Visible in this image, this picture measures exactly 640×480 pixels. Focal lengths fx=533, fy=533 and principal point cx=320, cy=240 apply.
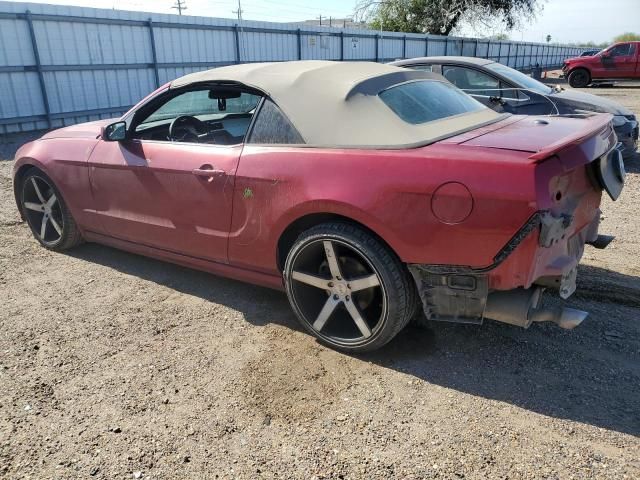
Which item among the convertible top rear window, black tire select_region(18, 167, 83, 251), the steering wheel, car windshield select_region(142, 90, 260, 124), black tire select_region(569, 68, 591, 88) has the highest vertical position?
the convertible top rear window

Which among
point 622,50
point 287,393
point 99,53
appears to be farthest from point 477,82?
point 622,50

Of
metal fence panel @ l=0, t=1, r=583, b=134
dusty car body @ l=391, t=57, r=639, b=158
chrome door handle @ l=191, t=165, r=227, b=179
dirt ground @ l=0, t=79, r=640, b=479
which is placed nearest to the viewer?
dirt ground @ l=0, t=79, r=640, b=479

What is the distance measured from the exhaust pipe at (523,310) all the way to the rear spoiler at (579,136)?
2.32ft

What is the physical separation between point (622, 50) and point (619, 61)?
0.49 metres

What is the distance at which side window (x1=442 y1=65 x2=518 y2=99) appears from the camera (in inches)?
293

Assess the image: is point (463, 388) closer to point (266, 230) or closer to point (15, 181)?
point (266, 230)

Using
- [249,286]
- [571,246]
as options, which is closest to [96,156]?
[249,286]

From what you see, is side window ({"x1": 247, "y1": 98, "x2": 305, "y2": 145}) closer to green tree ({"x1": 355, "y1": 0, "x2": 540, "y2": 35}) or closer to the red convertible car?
the red convertible car

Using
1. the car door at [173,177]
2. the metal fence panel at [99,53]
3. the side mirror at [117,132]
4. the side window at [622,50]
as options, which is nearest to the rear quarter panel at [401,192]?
the car door at [173,177]

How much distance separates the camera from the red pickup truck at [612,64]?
21.5 meters

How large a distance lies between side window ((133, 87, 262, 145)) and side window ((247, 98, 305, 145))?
0.32 m

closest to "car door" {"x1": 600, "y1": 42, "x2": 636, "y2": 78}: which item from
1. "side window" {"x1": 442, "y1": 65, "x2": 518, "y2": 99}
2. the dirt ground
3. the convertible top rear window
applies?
"side window" {"x1": 442, "y1": 65, "x2": 518, "y2": 99}

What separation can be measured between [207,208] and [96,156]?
126 cm

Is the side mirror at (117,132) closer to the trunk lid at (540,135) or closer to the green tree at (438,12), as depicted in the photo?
the trunk lid at (540,135)
